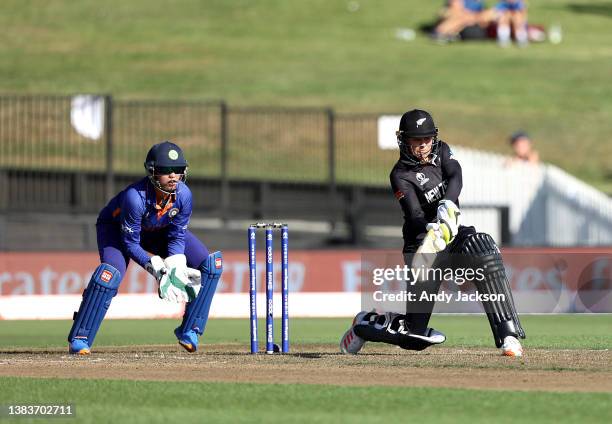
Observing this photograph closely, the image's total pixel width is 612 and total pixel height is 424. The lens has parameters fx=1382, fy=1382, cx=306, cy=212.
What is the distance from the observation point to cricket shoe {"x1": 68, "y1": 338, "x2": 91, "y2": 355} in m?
13.1

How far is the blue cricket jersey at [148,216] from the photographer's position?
12664mm

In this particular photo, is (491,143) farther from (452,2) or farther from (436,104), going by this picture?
(452,2)

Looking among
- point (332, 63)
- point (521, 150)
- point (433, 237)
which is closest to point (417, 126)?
point (433, 237)

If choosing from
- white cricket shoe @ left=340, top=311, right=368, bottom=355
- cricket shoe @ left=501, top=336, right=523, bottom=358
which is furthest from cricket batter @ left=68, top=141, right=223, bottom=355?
cricket shoe @ left=501, top=336, right=523, bottom=358

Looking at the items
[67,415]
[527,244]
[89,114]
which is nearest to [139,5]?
[89,114]

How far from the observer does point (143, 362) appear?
11.9 meters

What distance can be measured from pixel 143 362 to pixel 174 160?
1.88 m

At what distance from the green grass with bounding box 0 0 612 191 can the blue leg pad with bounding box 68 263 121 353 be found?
2509 cm

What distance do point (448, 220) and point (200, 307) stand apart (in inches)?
119

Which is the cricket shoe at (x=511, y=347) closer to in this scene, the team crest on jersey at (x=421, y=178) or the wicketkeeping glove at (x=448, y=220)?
the wicketkeeping glove at (x=448, y=220)

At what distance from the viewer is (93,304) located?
42.9ft

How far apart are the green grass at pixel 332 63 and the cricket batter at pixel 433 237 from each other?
25018 millimetres

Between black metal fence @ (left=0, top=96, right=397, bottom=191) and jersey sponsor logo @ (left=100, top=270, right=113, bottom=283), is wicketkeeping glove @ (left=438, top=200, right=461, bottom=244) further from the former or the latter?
black metal fence @ (left=0, top=96, right=397, bottom=191)

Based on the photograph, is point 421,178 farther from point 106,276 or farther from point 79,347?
point 79,347
